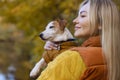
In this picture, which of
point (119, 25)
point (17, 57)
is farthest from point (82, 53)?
point (17, 57)

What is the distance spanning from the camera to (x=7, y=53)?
2081cm

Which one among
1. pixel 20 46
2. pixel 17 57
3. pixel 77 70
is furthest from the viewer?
pixel 17 57

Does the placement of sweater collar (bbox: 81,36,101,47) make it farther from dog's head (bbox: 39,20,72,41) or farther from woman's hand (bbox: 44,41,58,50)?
dog's head (bbox: 39,20,72,41)

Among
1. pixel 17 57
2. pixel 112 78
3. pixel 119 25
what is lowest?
pixel 17 57

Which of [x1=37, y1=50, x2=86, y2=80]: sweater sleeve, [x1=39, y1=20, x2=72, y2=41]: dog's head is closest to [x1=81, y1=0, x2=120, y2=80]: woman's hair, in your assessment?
[x1=37, y1=50, x2=86, y2=80]: sweater sleeve

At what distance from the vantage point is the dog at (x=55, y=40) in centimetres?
397

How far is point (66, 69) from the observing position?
3.18 metres

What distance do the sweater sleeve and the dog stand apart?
0.71 m

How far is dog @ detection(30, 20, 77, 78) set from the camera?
3.97 m

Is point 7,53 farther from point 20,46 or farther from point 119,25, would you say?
point 119,25

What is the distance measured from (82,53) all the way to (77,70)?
121 millimetres

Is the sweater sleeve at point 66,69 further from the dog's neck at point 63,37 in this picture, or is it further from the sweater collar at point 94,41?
the dog's neck at point 63,37

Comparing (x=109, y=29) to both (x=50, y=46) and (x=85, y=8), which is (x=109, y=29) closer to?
(x=85, y=8)

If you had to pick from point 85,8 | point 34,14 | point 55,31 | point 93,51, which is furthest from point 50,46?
point 34,14
